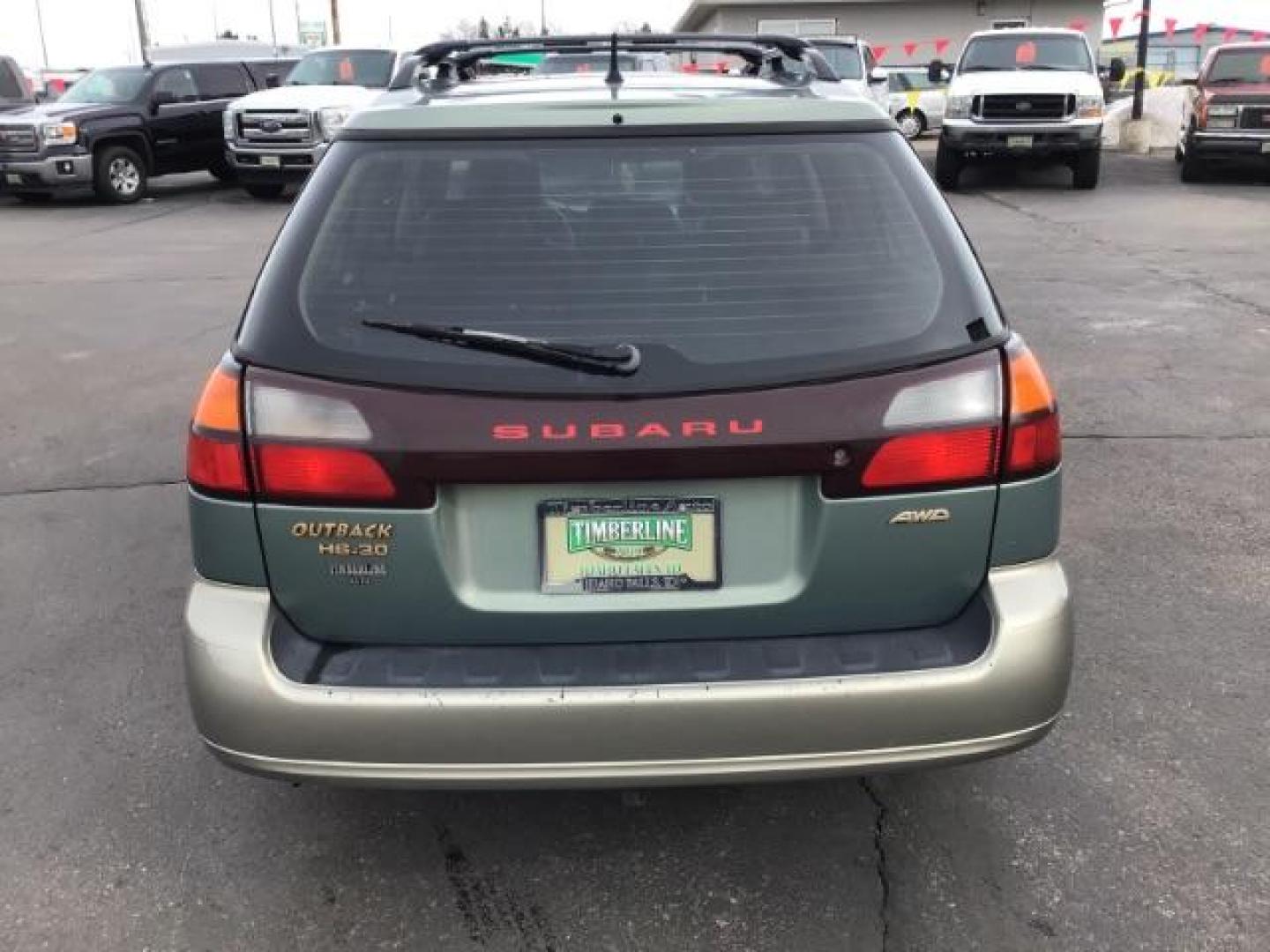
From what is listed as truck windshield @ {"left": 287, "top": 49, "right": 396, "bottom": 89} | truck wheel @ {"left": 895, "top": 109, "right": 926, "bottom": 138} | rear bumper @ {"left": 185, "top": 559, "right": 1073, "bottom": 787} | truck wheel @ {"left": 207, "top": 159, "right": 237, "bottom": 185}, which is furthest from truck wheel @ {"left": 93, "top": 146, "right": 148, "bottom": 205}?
rear bumper @ {"left": 185, "top": 559, "right": 1073, "bottom": 787}

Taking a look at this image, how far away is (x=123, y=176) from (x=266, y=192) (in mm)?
2029

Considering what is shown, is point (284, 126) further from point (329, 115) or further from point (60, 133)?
point (60, 133)

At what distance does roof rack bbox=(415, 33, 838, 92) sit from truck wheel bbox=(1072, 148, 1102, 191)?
14507mm

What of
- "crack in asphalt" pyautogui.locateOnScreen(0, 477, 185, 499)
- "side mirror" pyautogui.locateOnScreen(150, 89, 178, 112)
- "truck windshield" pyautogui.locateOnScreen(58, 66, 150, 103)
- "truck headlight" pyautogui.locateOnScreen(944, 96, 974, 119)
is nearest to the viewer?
"crack in asphalt" pyautogui.locateOnScreen(0, 477, 185, 499)

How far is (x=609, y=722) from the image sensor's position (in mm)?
2336

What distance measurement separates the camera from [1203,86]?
17516 mm

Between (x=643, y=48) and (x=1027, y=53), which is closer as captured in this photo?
(x=643, y=48)

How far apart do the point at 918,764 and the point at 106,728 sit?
7.67 ft

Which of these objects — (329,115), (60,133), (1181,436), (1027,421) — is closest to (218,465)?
(1027,421)

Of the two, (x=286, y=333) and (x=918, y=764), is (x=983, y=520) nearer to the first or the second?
(x=918, y=764)

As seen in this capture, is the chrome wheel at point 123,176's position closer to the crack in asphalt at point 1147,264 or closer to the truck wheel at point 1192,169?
the crack in asphalt at point 1147,264

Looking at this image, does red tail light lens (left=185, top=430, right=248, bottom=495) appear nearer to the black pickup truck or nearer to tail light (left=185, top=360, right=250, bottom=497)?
tail light (left=185, top=360, right=250, bottom=497)

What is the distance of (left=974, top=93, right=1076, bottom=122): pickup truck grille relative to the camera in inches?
644

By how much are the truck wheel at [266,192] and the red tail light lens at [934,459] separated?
1718 centimetres
